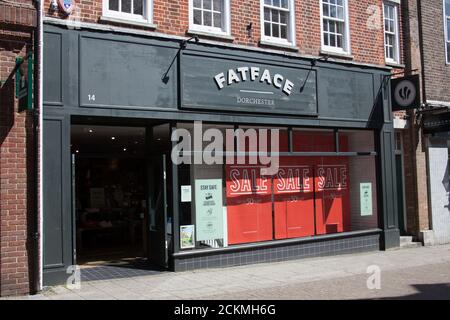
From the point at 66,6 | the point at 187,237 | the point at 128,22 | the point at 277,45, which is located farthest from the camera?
the point at 277,45

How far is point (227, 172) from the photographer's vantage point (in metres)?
11.1

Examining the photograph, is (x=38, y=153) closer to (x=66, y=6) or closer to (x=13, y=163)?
(x=13, y=163)

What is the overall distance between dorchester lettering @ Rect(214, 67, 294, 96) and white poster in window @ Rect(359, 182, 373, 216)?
3465 millimetres

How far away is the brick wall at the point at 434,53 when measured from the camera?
1464 cm

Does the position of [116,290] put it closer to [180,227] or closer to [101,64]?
[180,227]

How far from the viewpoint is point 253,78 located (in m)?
11.2

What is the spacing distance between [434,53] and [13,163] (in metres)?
11.9

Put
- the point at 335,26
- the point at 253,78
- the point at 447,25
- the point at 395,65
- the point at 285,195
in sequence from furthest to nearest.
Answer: the point at 447,25, the point at 395,65, the point at 335,26, the point at 285,195, the point at 253,78

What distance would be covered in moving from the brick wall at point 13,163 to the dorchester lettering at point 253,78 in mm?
3914

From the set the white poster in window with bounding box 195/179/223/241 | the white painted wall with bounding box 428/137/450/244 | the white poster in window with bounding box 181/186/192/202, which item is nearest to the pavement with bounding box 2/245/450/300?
the white poster in window with bounding box 195/179/223/241

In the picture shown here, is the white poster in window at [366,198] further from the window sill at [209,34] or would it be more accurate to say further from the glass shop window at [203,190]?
the window sill at [209,34]

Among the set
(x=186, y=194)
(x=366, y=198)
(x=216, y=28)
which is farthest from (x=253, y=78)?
(x=366, y=198)

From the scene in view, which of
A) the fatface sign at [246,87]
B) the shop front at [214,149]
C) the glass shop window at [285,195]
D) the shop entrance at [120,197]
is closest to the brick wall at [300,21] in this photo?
the shop front at [214,149]

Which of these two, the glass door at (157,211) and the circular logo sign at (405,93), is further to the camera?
the circular logo sign at (405,93)
